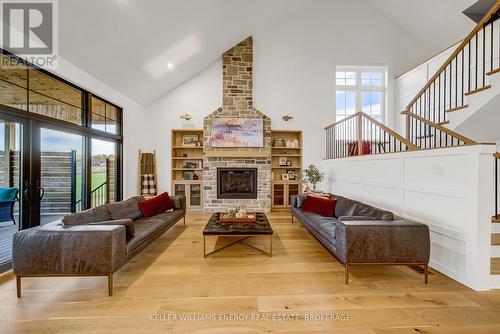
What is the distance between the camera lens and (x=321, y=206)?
13.3 ft

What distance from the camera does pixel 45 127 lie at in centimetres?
318

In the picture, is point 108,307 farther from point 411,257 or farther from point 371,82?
point 371,82

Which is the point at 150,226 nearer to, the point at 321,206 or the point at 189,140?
the point at 321,206

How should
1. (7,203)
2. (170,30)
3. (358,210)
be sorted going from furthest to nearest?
(170,30) → (358,210) → (7,203)

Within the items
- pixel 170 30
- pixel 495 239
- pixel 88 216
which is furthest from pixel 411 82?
pixel 88 216

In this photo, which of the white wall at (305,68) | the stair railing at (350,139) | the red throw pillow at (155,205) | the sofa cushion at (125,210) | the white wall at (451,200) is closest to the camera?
the white wall at (451,200)

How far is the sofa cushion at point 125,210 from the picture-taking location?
11.1 feet

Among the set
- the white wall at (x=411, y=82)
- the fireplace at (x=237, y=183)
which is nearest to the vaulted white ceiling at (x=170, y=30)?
the white wall at (x=411, y=82)

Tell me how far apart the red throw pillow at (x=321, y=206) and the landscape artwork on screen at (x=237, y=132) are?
2302 millimetres

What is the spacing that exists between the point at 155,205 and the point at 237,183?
2.50 metres

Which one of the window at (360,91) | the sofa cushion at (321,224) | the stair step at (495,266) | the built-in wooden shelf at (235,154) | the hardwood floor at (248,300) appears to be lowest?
the hardwood floor at (248,300)

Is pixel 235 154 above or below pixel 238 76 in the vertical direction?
below

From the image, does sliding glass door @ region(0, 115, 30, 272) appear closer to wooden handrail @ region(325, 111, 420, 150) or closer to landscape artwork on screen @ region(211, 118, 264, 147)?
landscape artwork on screen @ region(211, 118, 264, 147)

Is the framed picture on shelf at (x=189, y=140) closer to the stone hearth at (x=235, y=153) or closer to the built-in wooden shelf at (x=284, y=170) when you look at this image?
the stone hearth at (x=235, y=153)
